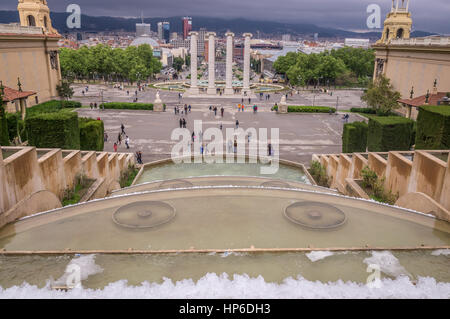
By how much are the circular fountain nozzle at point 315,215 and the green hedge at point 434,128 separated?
27.0 ft

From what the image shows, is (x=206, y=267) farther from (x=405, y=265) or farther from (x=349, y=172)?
(x=349, y=172)

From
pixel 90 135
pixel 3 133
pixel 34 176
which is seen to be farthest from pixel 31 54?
pixel 34 176

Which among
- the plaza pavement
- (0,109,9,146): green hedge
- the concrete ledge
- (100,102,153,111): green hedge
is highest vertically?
(0,109,9,146): green hedge

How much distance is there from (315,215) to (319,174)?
13.2m

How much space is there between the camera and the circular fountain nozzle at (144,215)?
964 centimetres

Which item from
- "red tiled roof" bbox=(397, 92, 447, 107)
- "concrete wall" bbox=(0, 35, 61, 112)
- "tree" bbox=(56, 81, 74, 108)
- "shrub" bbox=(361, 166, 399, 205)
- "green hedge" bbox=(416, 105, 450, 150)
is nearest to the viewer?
"shrub" bbox=(361, 166, 399, 205)

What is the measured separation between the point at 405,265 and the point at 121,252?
600 centimetres

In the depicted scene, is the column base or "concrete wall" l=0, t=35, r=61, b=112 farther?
the column base

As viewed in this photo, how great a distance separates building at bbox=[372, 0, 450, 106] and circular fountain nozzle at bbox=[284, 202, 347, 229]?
105ft

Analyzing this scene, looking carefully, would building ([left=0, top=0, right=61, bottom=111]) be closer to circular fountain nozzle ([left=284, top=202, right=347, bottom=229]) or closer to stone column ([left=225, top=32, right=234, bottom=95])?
stone column ([left=225, top=32, right=234, bottom=95])

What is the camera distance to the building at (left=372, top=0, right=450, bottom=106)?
4028 centimetres

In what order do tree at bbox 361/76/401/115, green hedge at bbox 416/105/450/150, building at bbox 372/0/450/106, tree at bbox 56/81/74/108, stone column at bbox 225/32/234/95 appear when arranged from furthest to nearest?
stone column at bbox 225/32/234/95
tree at bbox 56/81/74/108
tree at bbox 361/76/401/115
building at bbox 372/0/450/106
green hedge at bbox 416/105/450/150

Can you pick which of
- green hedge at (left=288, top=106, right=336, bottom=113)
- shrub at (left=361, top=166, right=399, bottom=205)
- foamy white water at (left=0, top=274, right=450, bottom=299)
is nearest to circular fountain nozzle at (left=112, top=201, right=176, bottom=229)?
foamy white water at (left=0, top=274, right=450, bottom=299)

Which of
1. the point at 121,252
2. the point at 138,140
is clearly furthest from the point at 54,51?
the point at 121,252
